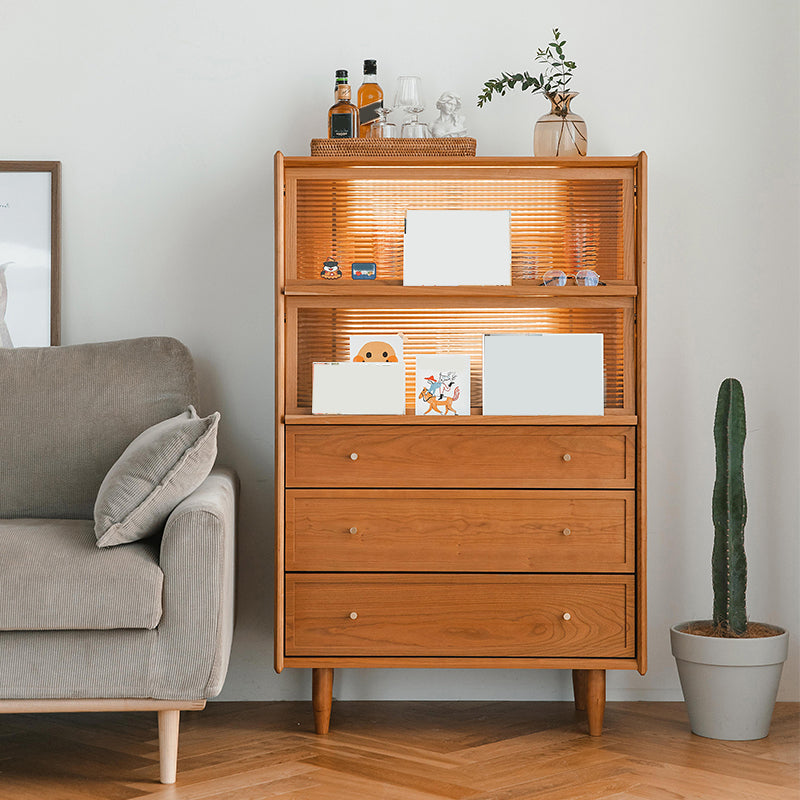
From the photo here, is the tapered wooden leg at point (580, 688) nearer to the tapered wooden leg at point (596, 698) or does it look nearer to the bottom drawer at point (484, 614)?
the tapered wooden leg at point (596, 698)

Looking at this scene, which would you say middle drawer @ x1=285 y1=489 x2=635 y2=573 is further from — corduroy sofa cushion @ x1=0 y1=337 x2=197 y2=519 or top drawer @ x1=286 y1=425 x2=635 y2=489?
corduroy sofa cushion @ x1=0 y1=337 x2=197 y2=519

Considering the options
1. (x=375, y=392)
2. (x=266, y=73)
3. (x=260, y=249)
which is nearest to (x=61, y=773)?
(x=375, y=392)

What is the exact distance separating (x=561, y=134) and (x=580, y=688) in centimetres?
148

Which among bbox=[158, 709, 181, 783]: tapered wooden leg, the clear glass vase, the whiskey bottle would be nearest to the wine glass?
the whiskey bottle

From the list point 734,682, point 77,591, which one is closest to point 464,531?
point 734,682

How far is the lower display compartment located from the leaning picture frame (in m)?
1.17

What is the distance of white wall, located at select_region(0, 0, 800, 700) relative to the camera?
273 cm

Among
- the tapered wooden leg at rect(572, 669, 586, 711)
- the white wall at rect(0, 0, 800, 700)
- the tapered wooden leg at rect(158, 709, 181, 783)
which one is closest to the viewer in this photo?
the tapered wooden leg at rect(158, 709, 181, 783)

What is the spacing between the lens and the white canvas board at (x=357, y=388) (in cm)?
237

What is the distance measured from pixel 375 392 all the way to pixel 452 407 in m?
0.20

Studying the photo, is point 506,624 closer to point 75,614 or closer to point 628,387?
point 628,387

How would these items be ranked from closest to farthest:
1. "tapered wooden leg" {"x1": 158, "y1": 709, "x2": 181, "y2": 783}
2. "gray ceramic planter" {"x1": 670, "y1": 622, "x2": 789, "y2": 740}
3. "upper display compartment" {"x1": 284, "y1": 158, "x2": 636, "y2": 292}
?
"tapered wooden leg" {"x1": 158, "y1": 709, "x2": 181, "y2": 783} < "gray ceramic planter" {"x1": 670, "y1": 622, "x2": 789, "y2": 740} < "upper display compartment" {"x1": 284, "y1": 158, "x2": 636, "y2": 292}

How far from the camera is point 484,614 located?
2328 mm

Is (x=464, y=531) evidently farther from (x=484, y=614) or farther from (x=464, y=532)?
(x=484, y=614)
